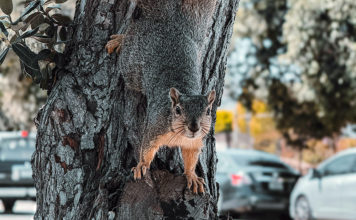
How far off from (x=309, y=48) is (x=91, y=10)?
1186 cm

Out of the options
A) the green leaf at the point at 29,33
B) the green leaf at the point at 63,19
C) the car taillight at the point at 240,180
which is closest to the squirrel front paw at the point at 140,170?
the green leaf at the point at 29,33

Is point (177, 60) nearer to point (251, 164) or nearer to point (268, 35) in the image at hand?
point (251, 164)

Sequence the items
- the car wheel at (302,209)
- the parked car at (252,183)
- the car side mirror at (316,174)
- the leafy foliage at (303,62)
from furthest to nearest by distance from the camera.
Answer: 1. the leafy foliage at (303,62)
2. the parked car at (252,183)
3. the car wheel at (302,209)
4. the car side mirror at (316,174)

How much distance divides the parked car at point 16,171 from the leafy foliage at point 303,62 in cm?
594

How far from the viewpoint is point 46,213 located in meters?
3.02

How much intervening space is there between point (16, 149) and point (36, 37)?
10.5 m

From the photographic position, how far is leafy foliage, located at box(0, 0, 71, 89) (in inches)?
131

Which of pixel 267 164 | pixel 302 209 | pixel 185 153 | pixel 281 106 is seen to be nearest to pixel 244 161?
pixel 267 164

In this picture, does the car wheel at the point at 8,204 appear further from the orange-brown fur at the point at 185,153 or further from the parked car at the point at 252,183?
the orange-brown fur at the point at 185,153

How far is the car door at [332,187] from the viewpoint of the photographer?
35.6ft

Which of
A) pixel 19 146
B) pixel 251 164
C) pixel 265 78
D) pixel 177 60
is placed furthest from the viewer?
pixel 265 78

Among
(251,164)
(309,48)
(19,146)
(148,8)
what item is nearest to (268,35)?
(309,48)

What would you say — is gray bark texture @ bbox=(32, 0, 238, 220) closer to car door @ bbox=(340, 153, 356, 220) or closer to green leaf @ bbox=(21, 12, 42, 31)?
green leaf @ bbox=(21, 12, 42, 31)

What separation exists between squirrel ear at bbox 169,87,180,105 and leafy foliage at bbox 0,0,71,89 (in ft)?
2.17
